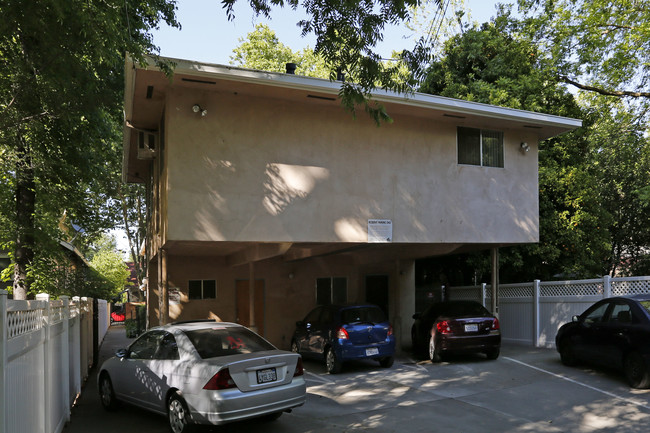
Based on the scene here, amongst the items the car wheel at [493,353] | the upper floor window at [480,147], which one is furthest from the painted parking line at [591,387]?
the upper floor window at [480,147]

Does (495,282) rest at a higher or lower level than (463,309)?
higher

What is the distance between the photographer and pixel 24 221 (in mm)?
15484

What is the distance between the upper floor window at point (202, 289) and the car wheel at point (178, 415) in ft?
27.6

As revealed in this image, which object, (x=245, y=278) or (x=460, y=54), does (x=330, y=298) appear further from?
(x=460, y=54)

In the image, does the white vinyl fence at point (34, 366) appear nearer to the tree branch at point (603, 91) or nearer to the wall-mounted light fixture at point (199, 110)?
the wall-mounted light fixture at point (199, 110)

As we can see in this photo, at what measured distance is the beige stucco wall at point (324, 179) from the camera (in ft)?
35.7

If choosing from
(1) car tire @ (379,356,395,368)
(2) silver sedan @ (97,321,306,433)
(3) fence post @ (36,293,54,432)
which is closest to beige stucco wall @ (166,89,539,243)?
(1) car tire @ (379,356,395,368)

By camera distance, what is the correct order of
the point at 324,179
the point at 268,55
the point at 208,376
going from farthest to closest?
the point at 268,55 → the point at 324,179 → the point at 208,376

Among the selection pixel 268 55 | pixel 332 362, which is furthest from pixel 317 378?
pixel 268 55

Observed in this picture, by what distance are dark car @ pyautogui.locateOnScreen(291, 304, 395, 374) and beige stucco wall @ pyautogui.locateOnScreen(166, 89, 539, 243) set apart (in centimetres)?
176

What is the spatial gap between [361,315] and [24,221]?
34.2ft

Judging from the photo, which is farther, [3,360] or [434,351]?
[434,351]

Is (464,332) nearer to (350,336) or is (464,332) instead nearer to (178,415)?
(350,336)

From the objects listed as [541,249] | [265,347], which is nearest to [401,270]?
[541,249]
